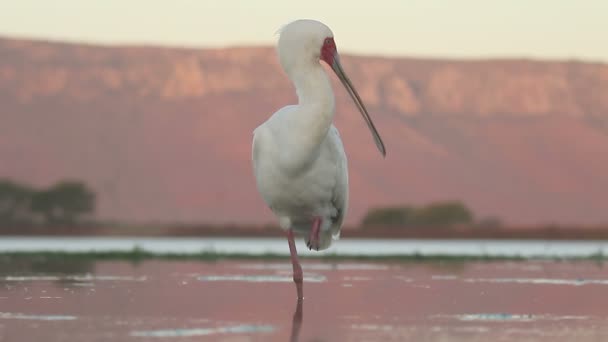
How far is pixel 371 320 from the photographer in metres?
9.34

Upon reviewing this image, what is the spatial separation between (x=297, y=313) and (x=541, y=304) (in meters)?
2.32

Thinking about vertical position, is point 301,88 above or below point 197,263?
above

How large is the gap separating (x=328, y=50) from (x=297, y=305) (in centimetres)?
208

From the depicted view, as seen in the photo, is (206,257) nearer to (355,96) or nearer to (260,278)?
(260,278)

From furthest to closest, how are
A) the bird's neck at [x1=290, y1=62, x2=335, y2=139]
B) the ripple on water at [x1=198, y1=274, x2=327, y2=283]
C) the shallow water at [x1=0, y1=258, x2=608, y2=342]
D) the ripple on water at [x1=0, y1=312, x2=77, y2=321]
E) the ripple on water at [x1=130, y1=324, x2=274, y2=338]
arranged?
the ripple on water at [x1=198, y1=274, x2=327, y2=283], the bird's neck at [x1=290, y1=62, x2=335, y2=139], the ripple on water at [x1=0, y1=312, x2=77, y2=321], the shallow water at [x1=0, y1=258, x2=608, y2=342], the ripple on water at [x1=130, y1=324, x2=274, y2=338]

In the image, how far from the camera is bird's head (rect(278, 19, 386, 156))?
10852 millimetres

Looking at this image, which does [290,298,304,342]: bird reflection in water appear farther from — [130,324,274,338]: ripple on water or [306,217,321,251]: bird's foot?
[306,217,321,251]: bird's foot

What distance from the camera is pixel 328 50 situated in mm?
10953

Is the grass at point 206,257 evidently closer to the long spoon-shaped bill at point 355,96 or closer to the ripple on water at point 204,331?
the long spoon-shaped bill at point 355,96

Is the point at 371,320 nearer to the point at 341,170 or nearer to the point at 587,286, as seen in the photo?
the point at 341,170

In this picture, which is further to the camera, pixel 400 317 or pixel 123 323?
pixel 400 317

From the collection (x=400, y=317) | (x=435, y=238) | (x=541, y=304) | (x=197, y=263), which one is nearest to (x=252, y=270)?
(x=197, y=263)

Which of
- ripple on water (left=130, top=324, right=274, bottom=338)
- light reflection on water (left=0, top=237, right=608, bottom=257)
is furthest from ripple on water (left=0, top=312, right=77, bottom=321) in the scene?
light reflection on water (left=0, top=237, right=608, bottom=257)

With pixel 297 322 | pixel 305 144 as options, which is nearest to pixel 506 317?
pixel 297 322
